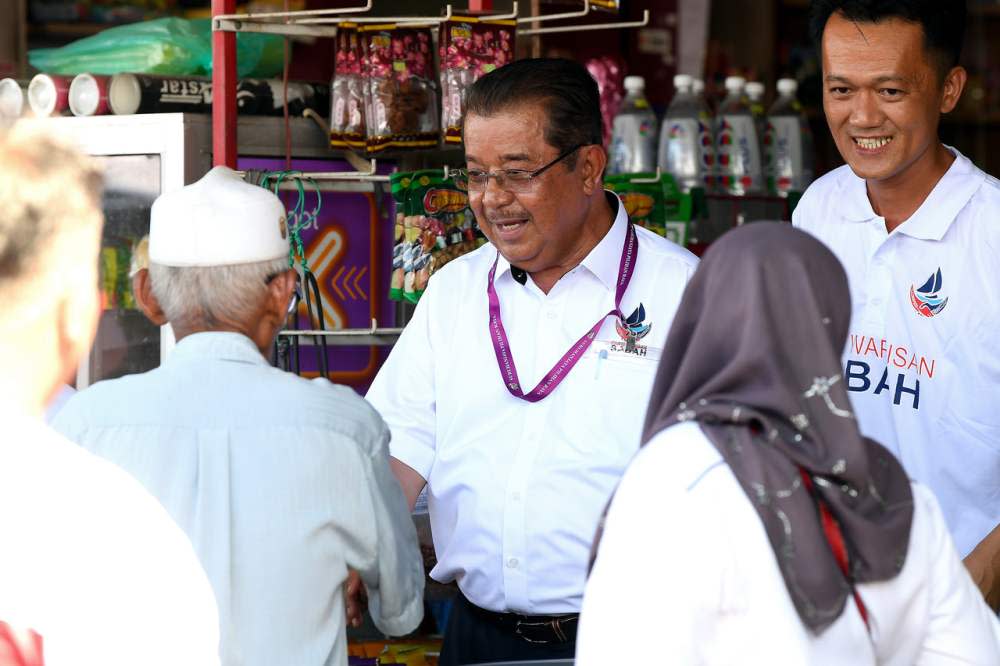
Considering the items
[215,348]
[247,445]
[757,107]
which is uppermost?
[757,107]

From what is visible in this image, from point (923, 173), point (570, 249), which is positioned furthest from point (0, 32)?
point (923, 173)

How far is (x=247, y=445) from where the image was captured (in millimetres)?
1824

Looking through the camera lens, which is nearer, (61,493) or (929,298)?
(61,493)

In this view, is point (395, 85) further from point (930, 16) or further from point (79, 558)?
point (79, 558)

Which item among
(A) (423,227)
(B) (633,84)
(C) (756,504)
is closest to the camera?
(C) (756,504)

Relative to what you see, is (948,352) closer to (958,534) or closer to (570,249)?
(958,534)

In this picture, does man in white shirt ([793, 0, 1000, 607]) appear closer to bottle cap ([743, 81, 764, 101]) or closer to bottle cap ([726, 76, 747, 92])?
bottle cap ([726, 76, 747, 92])

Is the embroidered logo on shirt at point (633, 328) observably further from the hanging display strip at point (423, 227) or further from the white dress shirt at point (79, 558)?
the white dress shirt at point (79, 558)

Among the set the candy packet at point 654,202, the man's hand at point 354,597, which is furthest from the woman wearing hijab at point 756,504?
the candy packet at point 654,202

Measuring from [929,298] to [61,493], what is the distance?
1740 mm

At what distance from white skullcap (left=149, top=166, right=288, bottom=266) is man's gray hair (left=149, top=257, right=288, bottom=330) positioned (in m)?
0.01

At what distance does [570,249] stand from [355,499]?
2.73 ft

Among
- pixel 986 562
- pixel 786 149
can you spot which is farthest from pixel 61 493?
pixel 786 149

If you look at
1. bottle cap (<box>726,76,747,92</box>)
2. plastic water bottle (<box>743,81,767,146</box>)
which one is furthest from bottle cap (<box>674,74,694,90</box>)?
plastic water bottle (<box>743,81,767,146</box>)
